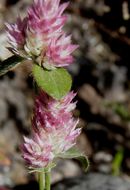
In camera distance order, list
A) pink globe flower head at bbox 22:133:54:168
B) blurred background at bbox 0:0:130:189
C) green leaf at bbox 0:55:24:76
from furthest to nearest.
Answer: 1. blurred background at bbox 0:0:130:189
2. pink globe flower head at bbox 22:133:54:168
3. green leaf at bbox 0:55:24:76

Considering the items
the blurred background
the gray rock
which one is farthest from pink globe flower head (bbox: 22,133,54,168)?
the blurred background

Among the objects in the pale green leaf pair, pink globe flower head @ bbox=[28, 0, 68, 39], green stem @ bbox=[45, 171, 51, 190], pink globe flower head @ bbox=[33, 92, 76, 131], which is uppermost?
pink globe flower head @ bbox=[28, 0, 68, 39]

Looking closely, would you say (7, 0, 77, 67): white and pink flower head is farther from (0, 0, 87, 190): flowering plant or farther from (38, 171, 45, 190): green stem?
(38, 171, 45, 190): green stem

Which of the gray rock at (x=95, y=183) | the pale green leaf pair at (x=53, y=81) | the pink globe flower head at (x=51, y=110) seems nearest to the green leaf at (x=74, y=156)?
the pink globe flower head at (x=51, y=110)

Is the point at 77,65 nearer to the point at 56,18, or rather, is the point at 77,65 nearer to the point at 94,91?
the point at 94,91

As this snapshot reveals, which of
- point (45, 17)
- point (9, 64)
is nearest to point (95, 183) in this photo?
point (9, 64)

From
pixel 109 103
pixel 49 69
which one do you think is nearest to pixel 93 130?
pixel 109 103
